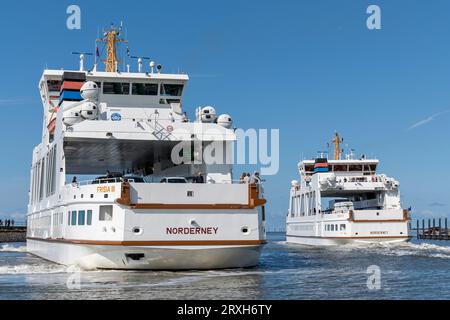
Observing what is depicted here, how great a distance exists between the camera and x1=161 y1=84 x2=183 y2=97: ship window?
2944 centimetres

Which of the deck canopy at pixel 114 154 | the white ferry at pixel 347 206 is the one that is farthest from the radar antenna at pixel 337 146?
the deck canopy at pixel 114 154

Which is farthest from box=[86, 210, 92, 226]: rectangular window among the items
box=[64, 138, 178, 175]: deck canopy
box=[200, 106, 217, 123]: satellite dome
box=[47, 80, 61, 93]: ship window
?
box=[47, 80, 61, 93]: ship window

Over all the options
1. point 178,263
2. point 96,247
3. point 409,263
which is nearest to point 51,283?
point 96,247

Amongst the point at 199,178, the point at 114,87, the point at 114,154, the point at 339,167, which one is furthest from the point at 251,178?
the point at 339,167

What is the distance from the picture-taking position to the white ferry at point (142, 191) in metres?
20.9

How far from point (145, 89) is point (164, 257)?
423 inches

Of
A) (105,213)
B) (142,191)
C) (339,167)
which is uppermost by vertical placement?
(339,167)

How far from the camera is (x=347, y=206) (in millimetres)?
55562

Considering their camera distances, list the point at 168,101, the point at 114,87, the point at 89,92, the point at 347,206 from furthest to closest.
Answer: the point at 347,206 → the point at 168,101 → the point at 114,87 → the point at 89,92

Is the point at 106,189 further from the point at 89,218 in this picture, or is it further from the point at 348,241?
the point at 348,241

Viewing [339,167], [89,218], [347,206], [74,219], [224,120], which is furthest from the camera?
[339,167]

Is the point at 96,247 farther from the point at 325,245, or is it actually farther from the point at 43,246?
the point at 325,245

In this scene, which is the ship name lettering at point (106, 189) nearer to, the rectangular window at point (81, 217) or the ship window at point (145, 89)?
the rectangular window at point (81, 217)

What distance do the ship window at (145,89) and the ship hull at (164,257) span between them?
9052mm
